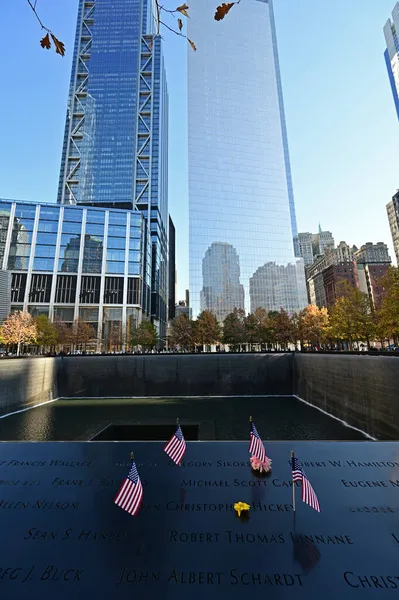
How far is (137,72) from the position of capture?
114000 millimetres

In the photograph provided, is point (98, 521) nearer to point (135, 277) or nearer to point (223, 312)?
point (135, 277)

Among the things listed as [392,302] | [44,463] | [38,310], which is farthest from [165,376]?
[38,310]

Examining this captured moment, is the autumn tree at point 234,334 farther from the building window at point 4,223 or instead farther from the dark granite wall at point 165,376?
the building window at point 4,223

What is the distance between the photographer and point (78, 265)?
76.4 m

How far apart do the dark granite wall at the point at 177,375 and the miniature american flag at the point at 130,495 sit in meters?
28.2

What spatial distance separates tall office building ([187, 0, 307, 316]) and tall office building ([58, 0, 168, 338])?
1939 cm

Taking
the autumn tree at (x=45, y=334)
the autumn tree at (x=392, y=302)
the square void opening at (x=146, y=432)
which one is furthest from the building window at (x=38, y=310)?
the autumn tree at (x=392, y=302)

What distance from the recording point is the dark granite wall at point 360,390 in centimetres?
1500

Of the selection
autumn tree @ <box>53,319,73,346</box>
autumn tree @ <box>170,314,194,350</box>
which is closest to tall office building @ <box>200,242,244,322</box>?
autumn tree @ <box>170,314,194,350</box>

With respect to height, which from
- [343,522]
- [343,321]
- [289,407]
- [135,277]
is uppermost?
[135,277]

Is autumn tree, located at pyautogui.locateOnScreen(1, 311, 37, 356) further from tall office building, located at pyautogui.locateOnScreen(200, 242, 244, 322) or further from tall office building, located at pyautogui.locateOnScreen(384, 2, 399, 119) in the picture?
tall office building, located at pyautogui.locateOnScreen(384, 2, 399, 119)

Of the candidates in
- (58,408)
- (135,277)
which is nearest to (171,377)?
(58,408)

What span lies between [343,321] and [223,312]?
47302 mm

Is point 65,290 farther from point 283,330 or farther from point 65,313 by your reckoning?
point 283,330
